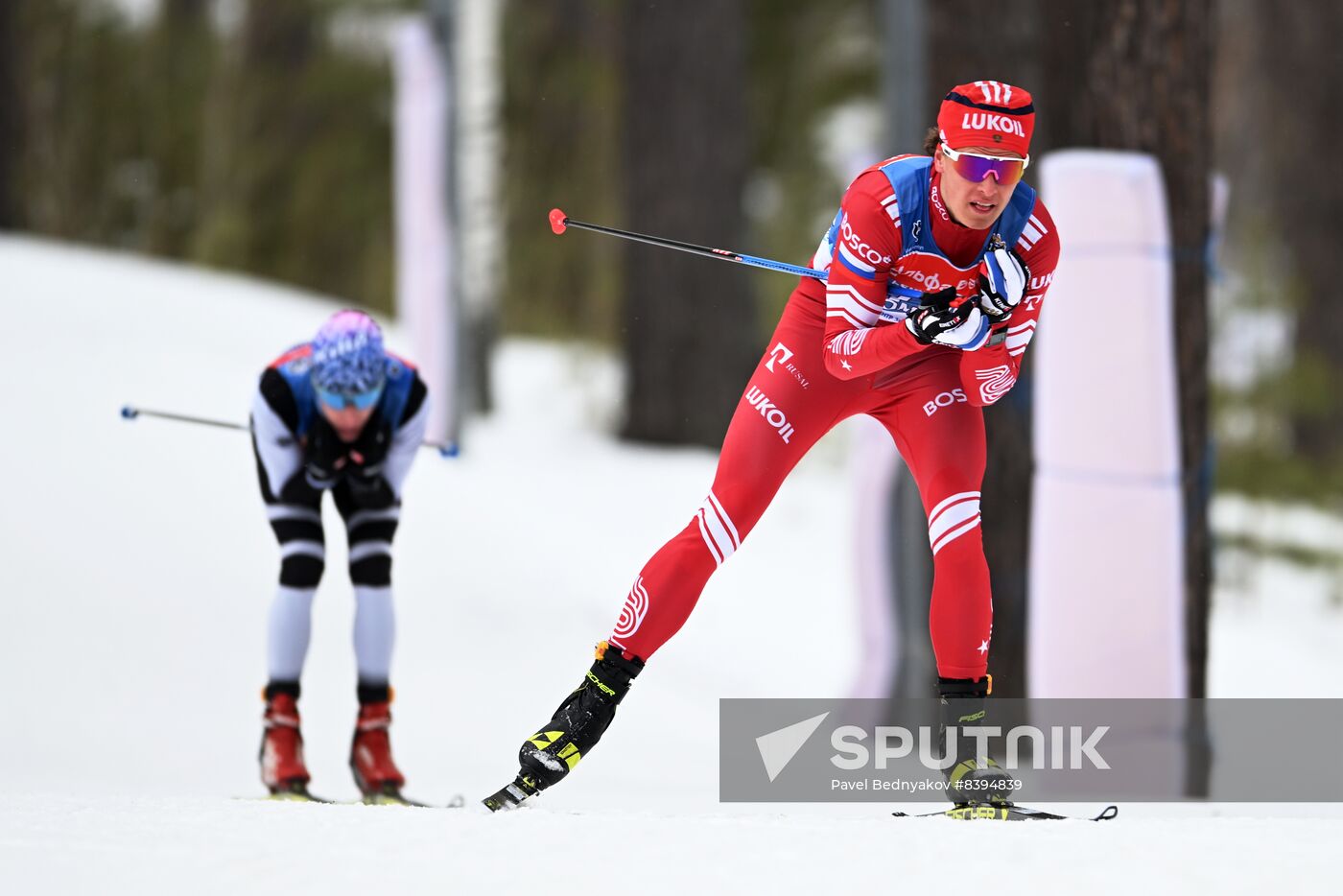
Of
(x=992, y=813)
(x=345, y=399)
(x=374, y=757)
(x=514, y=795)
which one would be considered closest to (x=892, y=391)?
(x=992, y=813)

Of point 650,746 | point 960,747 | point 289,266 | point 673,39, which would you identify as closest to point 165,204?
point 289,266

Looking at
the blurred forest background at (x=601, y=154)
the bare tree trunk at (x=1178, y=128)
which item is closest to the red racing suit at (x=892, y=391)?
the bare tree trunk at (x=1178, y=128)

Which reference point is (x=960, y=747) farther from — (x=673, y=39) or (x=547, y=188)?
(x=547, y=188)

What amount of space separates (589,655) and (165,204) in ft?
36.0

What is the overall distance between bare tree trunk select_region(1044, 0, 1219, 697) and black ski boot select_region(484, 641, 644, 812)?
2.81 meters

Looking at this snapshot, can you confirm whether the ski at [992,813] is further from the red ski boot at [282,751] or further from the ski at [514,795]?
the red ski boot at [282,751]

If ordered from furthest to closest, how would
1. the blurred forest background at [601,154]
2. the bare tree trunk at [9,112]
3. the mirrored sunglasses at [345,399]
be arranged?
the bare tree trunk at [9,112] < the blurred forest background at [601,154] < the mirrored sunglasses at [345,399]

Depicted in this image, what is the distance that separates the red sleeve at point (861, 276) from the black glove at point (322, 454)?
1.72 m

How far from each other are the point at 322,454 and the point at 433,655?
9.81 feet

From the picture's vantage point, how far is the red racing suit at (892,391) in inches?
171

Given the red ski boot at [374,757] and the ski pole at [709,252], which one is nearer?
the ski pole at [709,252]

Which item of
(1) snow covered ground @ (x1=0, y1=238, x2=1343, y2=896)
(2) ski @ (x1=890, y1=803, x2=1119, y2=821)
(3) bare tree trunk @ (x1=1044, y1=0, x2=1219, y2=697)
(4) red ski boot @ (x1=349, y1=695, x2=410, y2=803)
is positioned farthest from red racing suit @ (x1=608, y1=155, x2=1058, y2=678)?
(3) bare tree trunk @ (x1=1044, y1=0, x2=1219, y2=697)

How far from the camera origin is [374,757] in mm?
5527

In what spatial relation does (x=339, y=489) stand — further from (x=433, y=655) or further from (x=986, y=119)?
(x=433, y=655)
